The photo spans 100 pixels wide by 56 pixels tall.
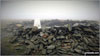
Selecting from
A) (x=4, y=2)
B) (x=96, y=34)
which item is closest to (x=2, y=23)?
(x=4, y=2)

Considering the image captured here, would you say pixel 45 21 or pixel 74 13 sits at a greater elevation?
pixel 74 13

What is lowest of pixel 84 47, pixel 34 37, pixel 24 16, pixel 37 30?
pixel 84 47

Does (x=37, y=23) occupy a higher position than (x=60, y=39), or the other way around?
(x=37, y=23)

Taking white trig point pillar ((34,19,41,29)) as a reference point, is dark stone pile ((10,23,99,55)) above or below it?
below

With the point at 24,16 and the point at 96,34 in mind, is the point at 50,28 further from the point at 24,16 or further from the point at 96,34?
the point at 96,34

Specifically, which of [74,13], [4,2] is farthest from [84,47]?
[4,2]

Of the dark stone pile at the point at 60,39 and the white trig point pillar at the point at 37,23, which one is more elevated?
the white trig point pillar at the point at 37,23
